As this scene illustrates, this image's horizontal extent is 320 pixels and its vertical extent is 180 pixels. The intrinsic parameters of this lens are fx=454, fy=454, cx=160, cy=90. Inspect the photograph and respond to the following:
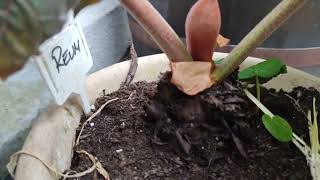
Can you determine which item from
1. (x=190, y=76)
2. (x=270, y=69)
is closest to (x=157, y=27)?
(x=190, y=76)

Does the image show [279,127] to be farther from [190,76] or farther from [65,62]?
[65,62]

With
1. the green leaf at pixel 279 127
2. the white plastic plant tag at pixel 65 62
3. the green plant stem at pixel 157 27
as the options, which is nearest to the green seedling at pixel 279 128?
the green leaf at pixel 279 127

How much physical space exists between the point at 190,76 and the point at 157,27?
67 millimetres

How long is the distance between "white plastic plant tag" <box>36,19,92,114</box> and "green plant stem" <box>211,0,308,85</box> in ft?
0.54

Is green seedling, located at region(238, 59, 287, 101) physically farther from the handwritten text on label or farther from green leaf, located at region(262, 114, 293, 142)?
the handwritten text on label

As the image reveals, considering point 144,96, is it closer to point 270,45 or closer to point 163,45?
point 163,45

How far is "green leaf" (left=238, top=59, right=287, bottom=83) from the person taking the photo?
1.87ft

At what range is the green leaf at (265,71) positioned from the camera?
570mm

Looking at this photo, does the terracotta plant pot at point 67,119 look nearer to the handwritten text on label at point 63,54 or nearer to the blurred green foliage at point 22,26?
the handwritten text on label at point 63,54

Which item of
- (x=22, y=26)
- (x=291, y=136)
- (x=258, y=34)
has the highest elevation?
(x=22, y=26)

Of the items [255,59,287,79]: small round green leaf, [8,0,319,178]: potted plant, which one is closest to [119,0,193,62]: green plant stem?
[8,0,319,178]: potted plant

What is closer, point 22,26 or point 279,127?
point 22,26

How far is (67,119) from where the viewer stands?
58 cm

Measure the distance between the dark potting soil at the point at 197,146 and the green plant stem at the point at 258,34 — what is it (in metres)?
0.03
